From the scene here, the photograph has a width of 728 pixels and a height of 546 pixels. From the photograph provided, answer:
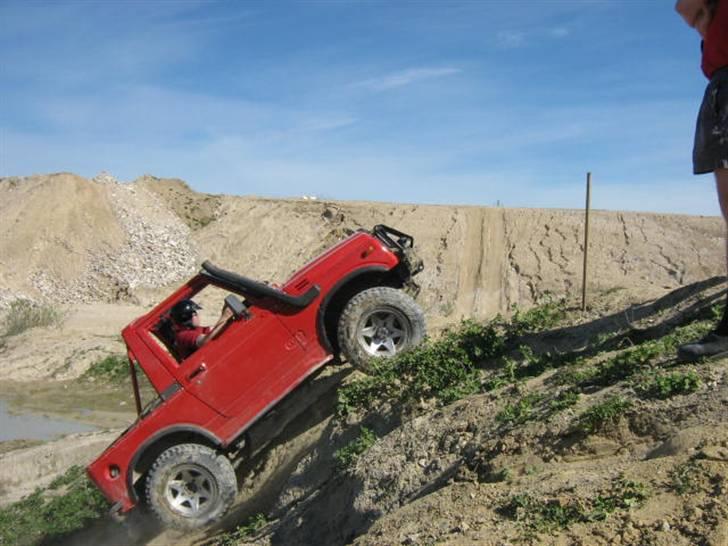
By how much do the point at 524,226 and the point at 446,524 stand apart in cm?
2342

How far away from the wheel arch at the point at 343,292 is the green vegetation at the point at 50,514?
3212 mm

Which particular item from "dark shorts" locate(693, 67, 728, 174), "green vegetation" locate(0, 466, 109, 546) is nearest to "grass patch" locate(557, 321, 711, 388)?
"dark shorts" locate(693, 67, 728, 174)

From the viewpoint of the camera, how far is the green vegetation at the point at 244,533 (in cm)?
679

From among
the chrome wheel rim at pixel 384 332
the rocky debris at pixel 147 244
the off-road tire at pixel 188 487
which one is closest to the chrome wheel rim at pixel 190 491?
the off-road tire at pixel 188 487

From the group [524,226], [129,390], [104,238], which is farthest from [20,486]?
[104,238]

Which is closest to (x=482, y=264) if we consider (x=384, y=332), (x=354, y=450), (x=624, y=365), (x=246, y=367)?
(x=384, y=332)

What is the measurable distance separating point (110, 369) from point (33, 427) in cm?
359

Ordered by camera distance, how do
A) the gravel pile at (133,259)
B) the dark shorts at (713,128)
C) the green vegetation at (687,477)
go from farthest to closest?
the gravel pile at (133,259), the dark shorts at (713,128), the green vegetation at (687,477)

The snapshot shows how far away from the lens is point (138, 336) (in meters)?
7.76

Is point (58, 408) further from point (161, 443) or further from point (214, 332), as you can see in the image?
point (214, 332)

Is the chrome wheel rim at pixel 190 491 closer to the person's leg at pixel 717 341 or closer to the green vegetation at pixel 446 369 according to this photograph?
the green vegetation at pixel 446 369

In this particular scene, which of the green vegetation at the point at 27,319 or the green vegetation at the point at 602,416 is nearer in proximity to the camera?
the green vegetation at the point at 602,416

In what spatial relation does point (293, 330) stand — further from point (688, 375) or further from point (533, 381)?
point (688, 375)

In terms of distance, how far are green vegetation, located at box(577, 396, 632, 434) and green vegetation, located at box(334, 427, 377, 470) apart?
2069 millimetres
